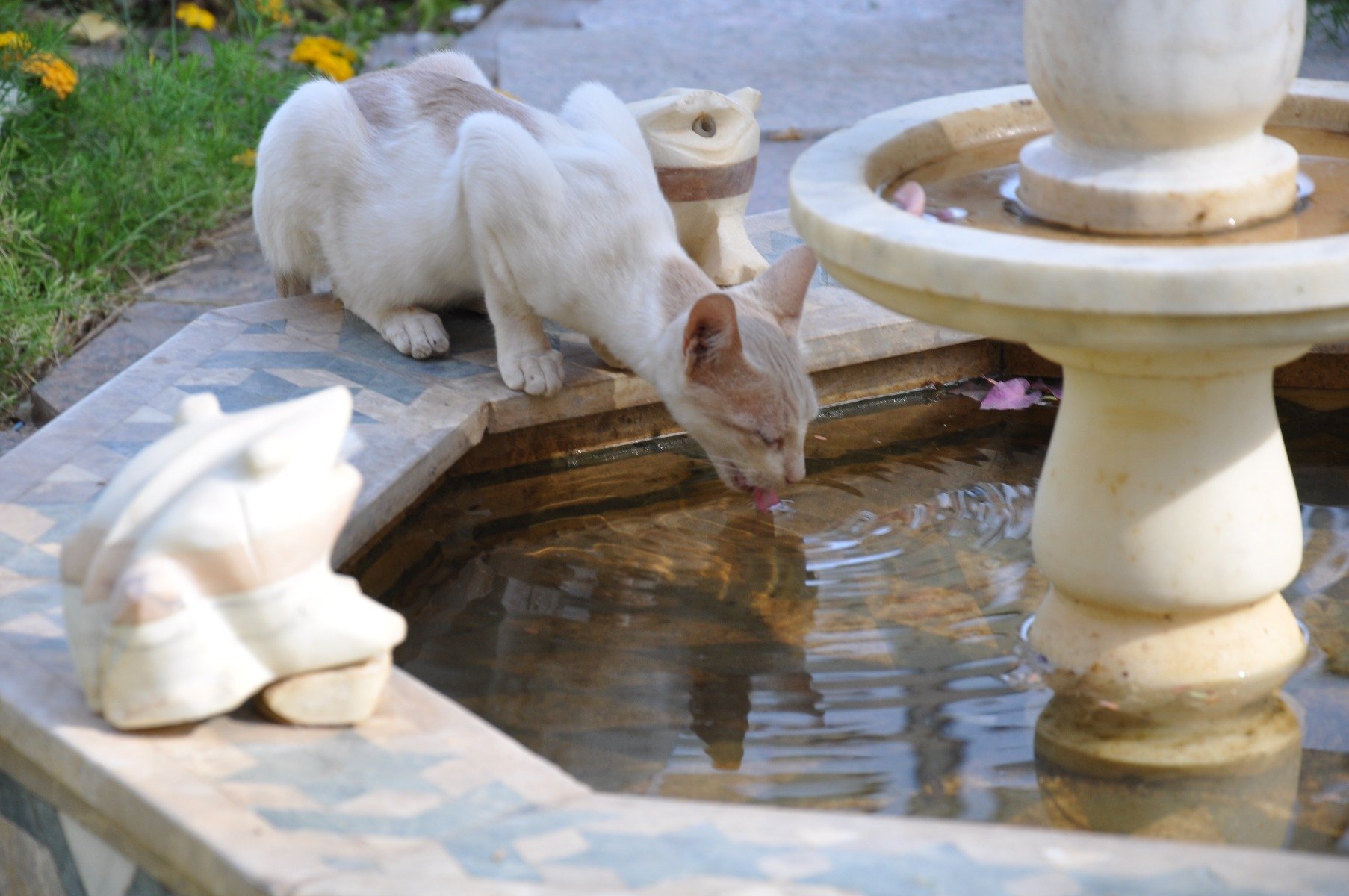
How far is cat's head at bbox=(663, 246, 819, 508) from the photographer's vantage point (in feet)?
9.59

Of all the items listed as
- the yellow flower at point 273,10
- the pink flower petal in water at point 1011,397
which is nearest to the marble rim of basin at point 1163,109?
the pink flower petal in water at point 1011,397

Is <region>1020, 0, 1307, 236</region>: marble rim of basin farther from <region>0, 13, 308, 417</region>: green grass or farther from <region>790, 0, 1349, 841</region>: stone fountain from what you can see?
<region>0, 13, 308, 417</region>: green grass

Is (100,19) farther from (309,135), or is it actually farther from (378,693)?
(378,693)

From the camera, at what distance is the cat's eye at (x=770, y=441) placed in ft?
9.74

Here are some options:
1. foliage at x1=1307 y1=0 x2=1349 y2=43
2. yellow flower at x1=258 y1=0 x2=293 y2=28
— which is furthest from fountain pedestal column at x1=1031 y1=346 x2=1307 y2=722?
yellow flower at x1=258 y1=0 x2=293 y2=28

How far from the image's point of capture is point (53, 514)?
2658 millimetres

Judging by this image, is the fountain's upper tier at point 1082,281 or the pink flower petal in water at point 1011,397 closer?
the fountain's upper tier at point 1082,281

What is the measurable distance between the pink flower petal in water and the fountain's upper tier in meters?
1.39

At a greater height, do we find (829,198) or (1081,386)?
(829,198)

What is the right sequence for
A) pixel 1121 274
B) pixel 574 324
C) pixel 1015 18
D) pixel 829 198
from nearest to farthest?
pixel 1121 274, pixel 829 198, pixel 574 324, pixel 1015 18

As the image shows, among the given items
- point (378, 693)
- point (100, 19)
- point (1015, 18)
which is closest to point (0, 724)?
point (378, 693)

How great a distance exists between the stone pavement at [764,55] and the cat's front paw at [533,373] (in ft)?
5.64

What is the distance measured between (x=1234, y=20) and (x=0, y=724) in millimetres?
2009

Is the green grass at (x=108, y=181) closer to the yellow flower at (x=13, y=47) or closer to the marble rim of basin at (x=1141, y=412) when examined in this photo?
the yellow flower at (x=13, y=47)
